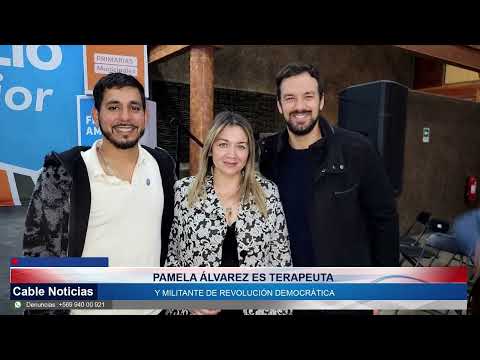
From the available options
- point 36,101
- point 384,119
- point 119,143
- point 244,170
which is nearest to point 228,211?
point 244,170

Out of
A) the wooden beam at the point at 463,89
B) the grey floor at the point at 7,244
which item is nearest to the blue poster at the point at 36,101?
the grey floor at the point at 7,244

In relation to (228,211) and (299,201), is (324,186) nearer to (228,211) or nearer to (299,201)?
(299,201)

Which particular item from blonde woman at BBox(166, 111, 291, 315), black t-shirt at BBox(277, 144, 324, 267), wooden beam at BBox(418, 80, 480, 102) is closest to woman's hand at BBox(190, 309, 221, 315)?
blonde woman at BBox(166, 111, 291, 315)

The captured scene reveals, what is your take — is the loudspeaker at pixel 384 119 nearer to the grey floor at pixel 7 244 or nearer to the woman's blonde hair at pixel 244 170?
the woman's blonde hair at pixel 244 170

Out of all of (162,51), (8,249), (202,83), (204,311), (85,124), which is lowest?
(204,311)

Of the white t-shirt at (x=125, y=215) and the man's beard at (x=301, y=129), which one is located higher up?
the man's beard at (x=301, y=129)

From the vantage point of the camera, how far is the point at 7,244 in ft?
5.84

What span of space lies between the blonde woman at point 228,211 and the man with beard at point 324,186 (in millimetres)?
87

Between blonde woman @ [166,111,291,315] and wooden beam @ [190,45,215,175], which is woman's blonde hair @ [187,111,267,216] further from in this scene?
wooden beam @ [190,45,215,175]

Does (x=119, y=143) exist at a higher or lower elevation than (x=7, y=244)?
higher

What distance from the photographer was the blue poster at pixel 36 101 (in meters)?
1.78

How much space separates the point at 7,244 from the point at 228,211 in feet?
3.66
